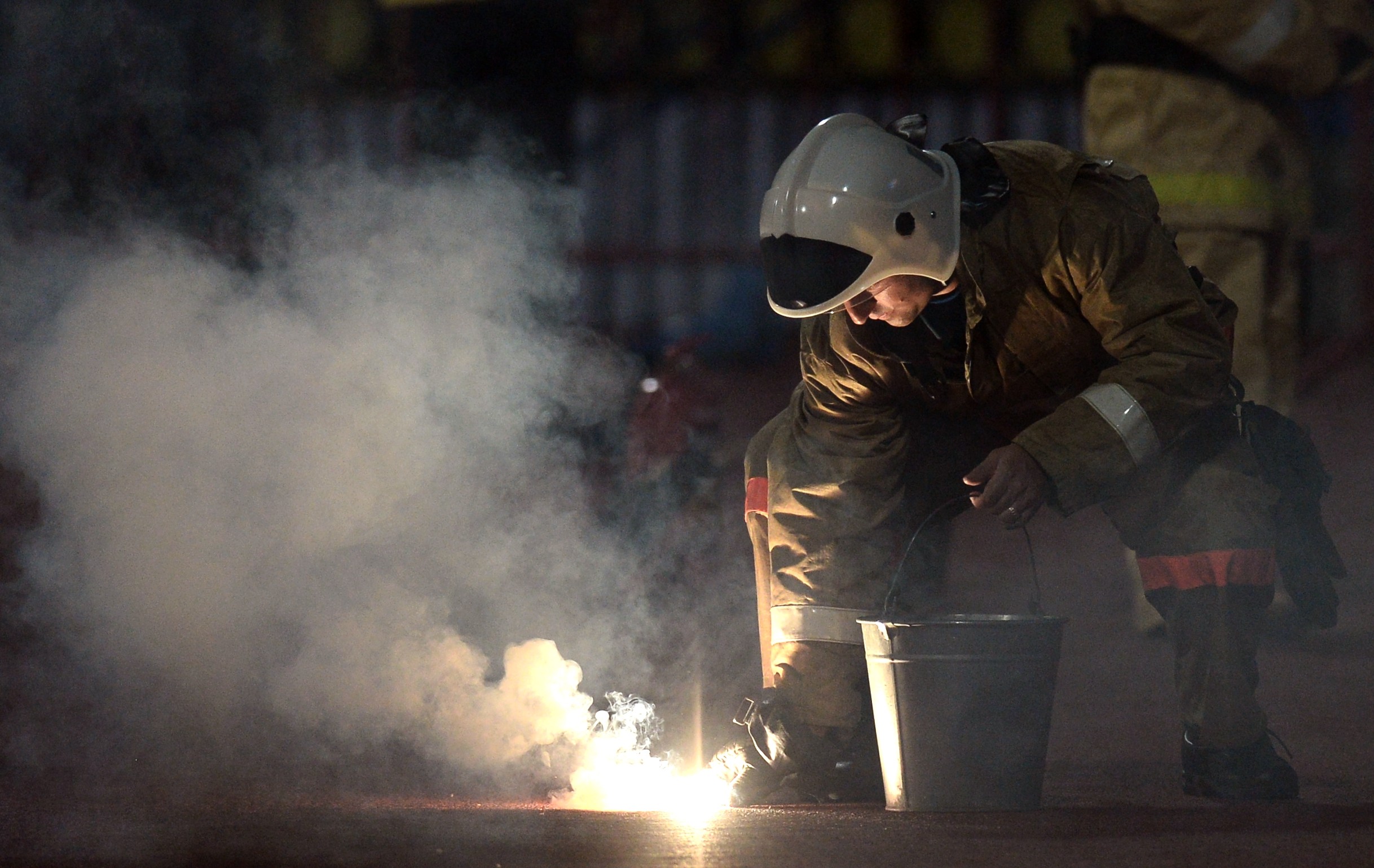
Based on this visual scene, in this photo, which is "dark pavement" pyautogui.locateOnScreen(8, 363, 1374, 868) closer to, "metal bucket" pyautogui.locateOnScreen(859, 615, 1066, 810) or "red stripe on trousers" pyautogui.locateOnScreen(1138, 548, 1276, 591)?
"metal bucket" pyautogui.locateOnScreen(859, 615, 1066, 810)

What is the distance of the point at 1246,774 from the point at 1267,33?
8.81 ft

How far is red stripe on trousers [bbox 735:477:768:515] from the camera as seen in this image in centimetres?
357

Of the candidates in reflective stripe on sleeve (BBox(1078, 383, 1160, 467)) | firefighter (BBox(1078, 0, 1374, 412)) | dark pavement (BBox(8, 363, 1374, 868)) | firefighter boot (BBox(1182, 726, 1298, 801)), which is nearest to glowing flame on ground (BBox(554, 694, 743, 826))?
dark pavement (BBox(8, 363, 1374, 868))

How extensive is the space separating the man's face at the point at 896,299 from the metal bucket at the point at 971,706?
0.60 meters

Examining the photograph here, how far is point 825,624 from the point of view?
331cm

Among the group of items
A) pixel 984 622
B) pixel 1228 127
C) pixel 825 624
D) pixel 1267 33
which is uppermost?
pixel 1267 33

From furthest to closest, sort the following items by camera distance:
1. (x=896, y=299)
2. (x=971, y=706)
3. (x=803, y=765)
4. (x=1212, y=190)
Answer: (x=1212, y=190), (x=803, y=765), (x=896, y=299), (x=971, y=706)

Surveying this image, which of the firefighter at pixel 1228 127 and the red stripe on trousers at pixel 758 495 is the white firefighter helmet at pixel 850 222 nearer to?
the red stripe on trousers at pixel 758 495

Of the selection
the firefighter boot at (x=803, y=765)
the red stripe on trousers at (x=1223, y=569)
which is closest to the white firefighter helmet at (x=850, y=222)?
the red stripe on trousers at (x=1223, y=569)

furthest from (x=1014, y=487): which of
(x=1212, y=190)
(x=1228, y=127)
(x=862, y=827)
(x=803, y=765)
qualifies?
(x=1228, y=127)

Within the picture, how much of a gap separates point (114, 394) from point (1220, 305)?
272 centimetres

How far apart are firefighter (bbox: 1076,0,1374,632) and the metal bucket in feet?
7.58

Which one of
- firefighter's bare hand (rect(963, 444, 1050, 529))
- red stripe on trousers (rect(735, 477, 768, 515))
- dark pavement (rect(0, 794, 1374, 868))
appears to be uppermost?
red stripe on trousers (rect(735, 477, 768, 515))

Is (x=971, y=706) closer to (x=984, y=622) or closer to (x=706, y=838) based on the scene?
(x=984, y=622)
